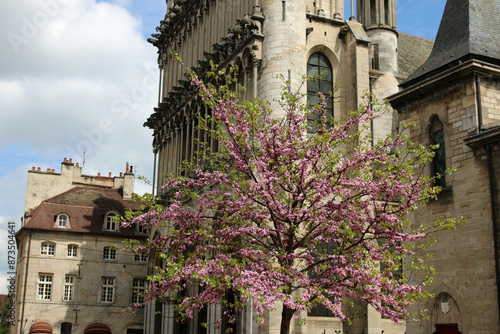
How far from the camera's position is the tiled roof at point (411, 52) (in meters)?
36.7

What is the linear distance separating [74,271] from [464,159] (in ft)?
108

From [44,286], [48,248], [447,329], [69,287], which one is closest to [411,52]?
[447,329]

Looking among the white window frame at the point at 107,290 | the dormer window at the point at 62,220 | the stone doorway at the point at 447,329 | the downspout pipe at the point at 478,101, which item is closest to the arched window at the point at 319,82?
the downspout pipe at the point at 478,101

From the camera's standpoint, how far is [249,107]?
58.1 ft

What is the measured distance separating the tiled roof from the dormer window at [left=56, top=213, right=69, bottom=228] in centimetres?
2556

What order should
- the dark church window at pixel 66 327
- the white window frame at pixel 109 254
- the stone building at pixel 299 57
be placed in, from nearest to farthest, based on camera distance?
the stone building at pixel 299 57, the dark church window at pixel 66 327, the white window frame at pixel 109 254

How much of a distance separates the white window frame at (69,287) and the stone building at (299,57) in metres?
7.93

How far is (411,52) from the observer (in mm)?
39562

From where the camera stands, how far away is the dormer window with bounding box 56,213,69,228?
45.3 meters

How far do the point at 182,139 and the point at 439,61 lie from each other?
20856mm

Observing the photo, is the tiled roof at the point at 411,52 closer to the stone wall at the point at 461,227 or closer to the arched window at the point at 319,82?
the arched window at the point at 319,82

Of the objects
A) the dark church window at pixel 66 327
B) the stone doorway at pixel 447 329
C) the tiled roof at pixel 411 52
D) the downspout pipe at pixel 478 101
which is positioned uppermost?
the tiled roof at pixel 411 52

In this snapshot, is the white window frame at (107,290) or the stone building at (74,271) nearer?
the stone building at (74,271)

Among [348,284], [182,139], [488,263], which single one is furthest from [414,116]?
[182,139]
